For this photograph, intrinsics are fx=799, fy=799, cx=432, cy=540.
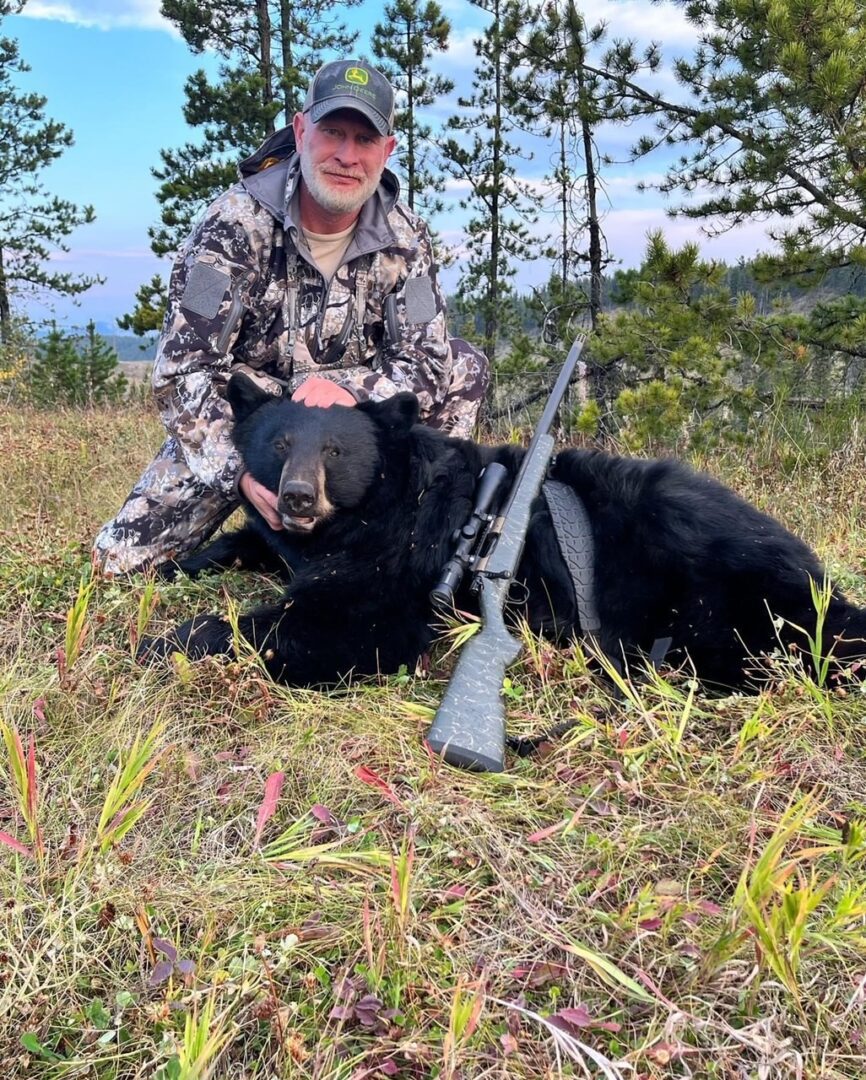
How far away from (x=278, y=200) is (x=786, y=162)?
138 inches

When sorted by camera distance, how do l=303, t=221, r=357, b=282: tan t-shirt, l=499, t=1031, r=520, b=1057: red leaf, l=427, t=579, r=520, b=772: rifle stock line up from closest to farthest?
l=499, t=1031, r=520, b=1057: red leaf → l=427, t=579, r=520, b=772: rifle stock → l=303, t=221, r=357, b=282: tan t-shirt

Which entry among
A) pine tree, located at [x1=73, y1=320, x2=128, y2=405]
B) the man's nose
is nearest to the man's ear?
the man's nose

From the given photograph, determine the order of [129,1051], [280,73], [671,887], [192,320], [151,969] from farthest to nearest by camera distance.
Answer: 1. [280,73]
2. [192,320]
3. [671,887]
4. [151,969]
5. [129,1051]

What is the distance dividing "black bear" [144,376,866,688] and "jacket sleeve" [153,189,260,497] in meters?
0.38

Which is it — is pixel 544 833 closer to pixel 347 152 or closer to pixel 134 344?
pixel 347 152

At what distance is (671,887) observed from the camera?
1.65m

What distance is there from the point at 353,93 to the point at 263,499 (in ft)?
6.62

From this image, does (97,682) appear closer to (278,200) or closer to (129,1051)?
(129,1051)

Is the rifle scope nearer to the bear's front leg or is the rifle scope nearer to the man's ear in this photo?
the man's ear

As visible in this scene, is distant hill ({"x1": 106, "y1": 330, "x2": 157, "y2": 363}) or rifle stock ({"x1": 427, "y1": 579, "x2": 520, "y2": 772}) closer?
rifle stock ({"x1": 427, "y1": 579, "x2": 520, "y2": 772})

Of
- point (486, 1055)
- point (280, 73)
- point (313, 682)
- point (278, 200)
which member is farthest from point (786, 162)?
point (280, 73)

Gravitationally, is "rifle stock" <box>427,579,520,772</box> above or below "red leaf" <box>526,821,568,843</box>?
above

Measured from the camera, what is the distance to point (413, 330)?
417 centimetres

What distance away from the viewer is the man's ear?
311 centimetres
